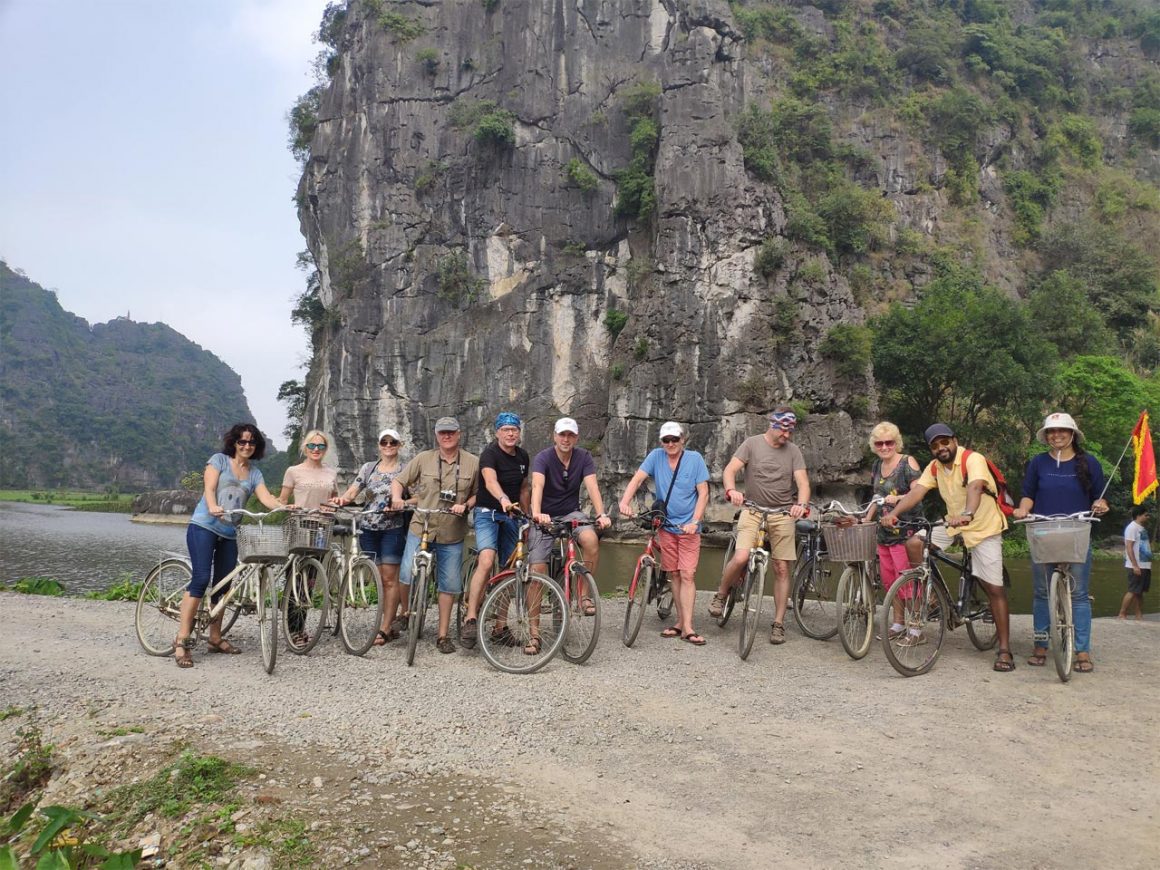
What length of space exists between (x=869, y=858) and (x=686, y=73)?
44.2 metres

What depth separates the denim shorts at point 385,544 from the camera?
699 centimetres

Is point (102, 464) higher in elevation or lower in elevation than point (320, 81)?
lower

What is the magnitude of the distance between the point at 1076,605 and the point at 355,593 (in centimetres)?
571

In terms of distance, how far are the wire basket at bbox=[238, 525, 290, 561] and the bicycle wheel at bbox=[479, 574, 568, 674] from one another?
1.61m

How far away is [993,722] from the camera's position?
4.82 meters

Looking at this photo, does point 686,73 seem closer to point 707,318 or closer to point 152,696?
point 707,318

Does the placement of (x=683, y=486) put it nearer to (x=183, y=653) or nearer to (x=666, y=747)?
(x=666, y=747)

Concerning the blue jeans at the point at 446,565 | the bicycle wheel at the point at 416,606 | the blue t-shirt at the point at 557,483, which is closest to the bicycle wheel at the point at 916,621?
the blue t-shirt at the point at 557,483

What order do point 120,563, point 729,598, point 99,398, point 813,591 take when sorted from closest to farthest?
point 813,591 → point 729,598 → point 120,563 → point 99,398

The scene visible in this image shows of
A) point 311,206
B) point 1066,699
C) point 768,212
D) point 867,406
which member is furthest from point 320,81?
point 1066,699

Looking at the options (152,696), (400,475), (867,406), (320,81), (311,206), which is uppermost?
(320,81)

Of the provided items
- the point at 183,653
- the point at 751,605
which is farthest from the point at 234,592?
the point at 751,605

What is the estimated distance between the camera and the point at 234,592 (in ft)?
20.6

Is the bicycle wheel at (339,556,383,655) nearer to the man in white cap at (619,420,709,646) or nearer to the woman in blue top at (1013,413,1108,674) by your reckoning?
the man in white cap at (619,420,709,646)
